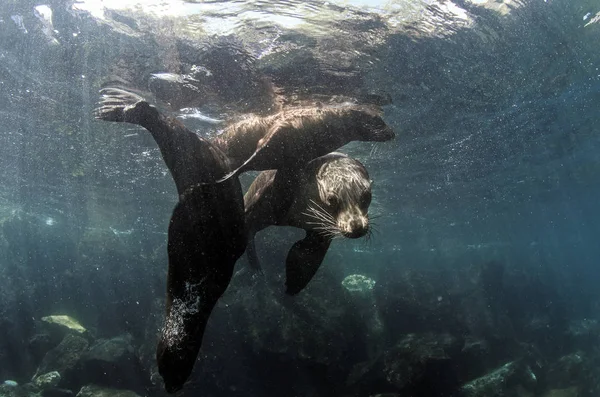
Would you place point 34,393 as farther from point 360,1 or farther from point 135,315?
point 360,1

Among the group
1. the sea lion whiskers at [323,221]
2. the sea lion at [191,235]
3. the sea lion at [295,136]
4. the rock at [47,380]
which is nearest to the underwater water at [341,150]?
the rock at [47,380]

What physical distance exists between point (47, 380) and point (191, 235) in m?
15.8

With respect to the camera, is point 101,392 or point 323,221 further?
point 101,392

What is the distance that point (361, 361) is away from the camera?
49.4ft

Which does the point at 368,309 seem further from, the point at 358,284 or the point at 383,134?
the point at 383,134

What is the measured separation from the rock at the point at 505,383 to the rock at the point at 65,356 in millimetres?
15438

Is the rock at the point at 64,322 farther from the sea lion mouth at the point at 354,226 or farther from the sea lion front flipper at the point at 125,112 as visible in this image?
the sea lion mouth at the point at 354,226

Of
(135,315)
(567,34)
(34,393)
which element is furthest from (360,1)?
(135,315)

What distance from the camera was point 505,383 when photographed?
1398 centimetres

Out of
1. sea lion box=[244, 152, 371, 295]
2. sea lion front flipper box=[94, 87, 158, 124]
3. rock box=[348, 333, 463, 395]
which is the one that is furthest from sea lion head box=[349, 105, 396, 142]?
rock box=[348, 333, 463, 395]

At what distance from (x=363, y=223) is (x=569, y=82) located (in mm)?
13159

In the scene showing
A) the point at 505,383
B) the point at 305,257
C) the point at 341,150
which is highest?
the point at 305,257

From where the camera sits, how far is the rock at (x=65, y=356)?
15.5 m

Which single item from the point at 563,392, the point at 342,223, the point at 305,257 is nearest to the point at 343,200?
the point at 342,223
